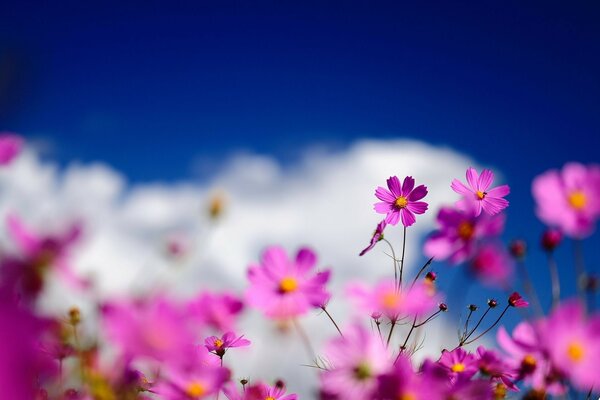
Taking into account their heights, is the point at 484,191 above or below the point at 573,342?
above

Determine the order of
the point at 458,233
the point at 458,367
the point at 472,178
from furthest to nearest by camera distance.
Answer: the point at 472,178 < the point at 458,367 < the point at 458,233

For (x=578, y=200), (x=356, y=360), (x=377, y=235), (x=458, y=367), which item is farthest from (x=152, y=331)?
(x=377, y=235)

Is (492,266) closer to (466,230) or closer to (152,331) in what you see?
(466,230)

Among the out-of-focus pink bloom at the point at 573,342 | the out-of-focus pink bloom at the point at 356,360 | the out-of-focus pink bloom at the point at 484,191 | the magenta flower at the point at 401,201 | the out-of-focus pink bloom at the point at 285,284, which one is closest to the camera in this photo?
the out-of-focus pink bloom at the point at 573,342

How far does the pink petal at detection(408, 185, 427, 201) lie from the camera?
175 centimetres

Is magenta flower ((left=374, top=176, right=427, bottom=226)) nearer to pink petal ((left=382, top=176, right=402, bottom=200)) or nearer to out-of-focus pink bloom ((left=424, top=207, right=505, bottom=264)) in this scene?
pink petal ((left=382, top=176, right=402, bottom=200))

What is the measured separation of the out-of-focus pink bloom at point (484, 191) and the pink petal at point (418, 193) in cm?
20

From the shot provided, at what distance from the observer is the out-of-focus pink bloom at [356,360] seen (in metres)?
0.88

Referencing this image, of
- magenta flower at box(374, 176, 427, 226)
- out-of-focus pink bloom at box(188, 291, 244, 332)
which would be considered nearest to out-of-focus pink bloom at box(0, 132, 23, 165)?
out-of-focus pink bloom at box(188, 291, 244, 332)

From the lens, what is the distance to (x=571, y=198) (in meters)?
0.92

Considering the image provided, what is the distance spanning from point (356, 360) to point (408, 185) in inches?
40.1

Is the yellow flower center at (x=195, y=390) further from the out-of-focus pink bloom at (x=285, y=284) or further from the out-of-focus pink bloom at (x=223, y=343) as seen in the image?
the out-of-focus pink bloom at (x=223, y=343)

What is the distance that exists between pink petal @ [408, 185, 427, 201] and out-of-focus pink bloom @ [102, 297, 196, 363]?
4.14 ft

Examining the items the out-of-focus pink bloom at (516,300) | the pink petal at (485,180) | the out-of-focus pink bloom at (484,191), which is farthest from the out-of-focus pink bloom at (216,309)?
the out-of-focus pink bloom at (516,300)
